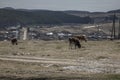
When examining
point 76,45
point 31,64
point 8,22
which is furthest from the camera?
point 8,22

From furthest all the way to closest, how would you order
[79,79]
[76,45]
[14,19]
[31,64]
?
[14,19]
[76,45]
[31,64]
[79,79]

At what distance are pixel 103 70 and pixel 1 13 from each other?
538 feet

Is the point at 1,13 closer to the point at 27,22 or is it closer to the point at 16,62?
the point at 27,22

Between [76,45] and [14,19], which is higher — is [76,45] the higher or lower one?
the higher one

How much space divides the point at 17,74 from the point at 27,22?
174 metres

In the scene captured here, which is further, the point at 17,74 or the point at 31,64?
the point at 31,64

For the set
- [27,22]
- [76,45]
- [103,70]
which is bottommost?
[27,22]

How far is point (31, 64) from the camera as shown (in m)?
29.7

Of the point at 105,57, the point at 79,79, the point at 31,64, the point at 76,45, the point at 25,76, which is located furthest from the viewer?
the point at 76,45

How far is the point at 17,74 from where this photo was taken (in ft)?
73.9

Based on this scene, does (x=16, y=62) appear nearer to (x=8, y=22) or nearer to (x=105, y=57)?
(x=105, y=57)

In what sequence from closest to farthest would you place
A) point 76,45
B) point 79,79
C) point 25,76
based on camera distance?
point 79,79, point 25,76, point 76,45

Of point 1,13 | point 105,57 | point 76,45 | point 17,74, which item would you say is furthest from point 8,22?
point 17,74

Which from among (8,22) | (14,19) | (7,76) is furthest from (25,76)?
(14,19)
